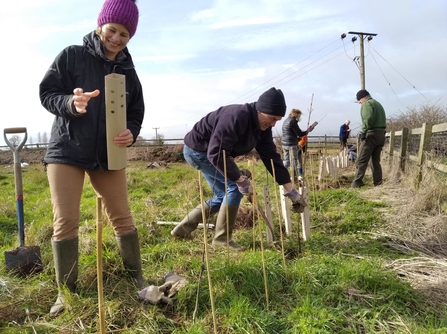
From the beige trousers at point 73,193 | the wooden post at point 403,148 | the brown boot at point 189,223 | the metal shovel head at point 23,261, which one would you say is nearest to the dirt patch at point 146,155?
the wooden post at point 403,148

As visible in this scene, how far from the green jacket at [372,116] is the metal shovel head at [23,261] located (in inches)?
216

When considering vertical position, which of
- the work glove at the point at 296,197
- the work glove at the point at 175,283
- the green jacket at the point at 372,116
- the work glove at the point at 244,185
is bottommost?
the work glove at the point at 175,283

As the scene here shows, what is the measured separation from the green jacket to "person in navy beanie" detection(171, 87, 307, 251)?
3.61m

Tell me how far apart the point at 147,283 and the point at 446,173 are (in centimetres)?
393

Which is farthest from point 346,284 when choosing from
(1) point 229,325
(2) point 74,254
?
(2) point 74,254

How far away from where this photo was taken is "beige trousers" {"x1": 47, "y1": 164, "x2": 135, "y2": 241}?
78.9 inches

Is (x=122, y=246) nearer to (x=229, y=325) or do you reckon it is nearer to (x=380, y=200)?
(x=229, y=325)

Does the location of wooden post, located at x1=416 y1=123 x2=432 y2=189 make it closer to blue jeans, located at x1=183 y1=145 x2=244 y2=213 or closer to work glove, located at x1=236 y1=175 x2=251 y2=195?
blue jeans, located at x1=183 y1=145 x2=244 y2=213

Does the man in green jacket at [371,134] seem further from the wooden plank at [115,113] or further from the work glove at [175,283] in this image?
the wooden plank at [115,113]

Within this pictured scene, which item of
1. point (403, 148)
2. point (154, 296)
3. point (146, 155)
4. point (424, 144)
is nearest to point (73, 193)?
point (154, 296)

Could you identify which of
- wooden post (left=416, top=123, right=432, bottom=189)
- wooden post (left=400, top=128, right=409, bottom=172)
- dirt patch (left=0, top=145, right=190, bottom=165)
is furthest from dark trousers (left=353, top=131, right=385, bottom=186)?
dirt patch (left=0, top=145, right=190, bottom=165)

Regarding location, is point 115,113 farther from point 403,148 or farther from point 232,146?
point 403,148

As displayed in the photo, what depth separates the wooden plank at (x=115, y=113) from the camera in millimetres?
1740

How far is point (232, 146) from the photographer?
269 centimetres
